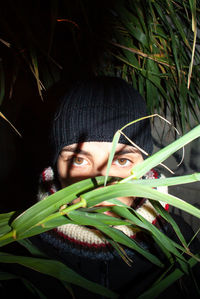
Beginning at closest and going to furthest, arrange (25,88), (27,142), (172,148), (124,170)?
(172,148)
(124,170)
(25,88)
(27,142)

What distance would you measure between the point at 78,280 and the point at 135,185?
0.41 ft

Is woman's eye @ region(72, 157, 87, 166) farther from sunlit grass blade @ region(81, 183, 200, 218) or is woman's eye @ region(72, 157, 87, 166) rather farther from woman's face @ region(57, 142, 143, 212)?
sunlit grass blade @ region(81, 183, 200, 218)

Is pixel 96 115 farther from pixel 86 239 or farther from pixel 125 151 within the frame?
pixel 86 239

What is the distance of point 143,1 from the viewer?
68cm

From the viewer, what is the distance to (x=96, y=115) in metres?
0.58

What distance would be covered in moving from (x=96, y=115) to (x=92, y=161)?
0.13m

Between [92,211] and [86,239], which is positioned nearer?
[92,211]

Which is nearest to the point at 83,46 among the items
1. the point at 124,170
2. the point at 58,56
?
the point at 58,56

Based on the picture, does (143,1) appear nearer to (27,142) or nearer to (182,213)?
(27,142)

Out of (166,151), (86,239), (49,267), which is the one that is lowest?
(86,239)

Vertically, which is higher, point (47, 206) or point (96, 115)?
point (96, 115)

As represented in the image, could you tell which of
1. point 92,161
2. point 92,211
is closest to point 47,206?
point 92,211

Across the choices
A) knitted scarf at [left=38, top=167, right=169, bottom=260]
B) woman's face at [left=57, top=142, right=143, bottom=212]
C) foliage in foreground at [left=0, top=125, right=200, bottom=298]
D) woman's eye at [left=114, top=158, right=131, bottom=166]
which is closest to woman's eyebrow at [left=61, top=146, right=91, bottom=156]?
woman's face at [left=57, top=142, right=143, bottom=212]

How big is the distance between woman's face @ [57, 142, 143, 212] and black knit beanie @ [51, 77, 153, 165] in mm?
17
